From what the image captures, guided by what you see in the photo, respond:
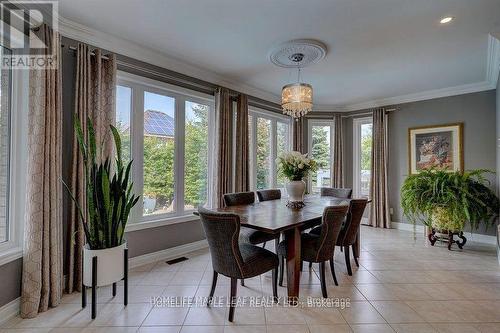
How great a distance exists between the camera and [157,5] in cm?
224

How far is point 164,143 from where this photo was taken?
3.42 metres

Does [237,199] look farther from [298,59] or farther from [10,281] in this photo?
[10,281]

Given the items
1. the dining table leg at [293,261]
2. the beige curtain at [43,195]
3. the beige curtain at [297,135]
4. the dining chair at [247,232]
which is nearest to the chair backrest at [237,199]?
the dining chair at [247,232]

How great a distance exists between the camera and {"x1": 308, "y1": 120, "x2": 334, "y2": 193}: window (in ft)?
19.2

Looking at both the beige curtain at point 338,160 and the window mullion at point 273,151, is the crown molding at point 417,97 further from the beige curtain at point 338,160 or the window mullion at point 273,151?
the window mullion at point 273,151

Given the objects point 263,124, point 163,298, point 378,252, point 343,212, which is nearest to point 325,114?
point 263,124

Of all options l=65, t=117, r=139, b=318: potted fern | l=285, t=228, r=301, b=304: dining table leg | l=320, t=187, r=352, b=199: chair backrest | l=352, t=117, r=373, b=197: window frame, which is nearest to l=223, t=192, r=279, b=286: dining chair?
l=285, t=228, r=301, b=304: dining table leg

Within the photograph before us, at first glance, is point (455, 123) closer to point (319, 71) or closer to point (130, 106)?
point (319, 71)

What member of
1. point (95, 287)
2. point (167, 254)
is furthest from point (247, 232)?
point (95, 287)

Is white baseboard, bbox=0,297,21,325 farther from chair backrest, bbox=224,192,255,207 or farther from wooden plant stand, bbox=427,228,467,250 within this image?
wooden plant stand, bbox=427,228,467,250

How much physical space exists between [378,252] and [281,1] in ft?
11.4

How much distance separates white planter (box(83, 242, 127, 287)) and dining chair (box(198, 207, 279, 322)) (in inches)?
34.0

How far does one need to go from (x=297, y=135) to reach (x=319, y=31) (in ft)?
9.72

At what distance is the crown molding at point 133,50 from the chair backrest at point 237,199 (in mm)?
1859
